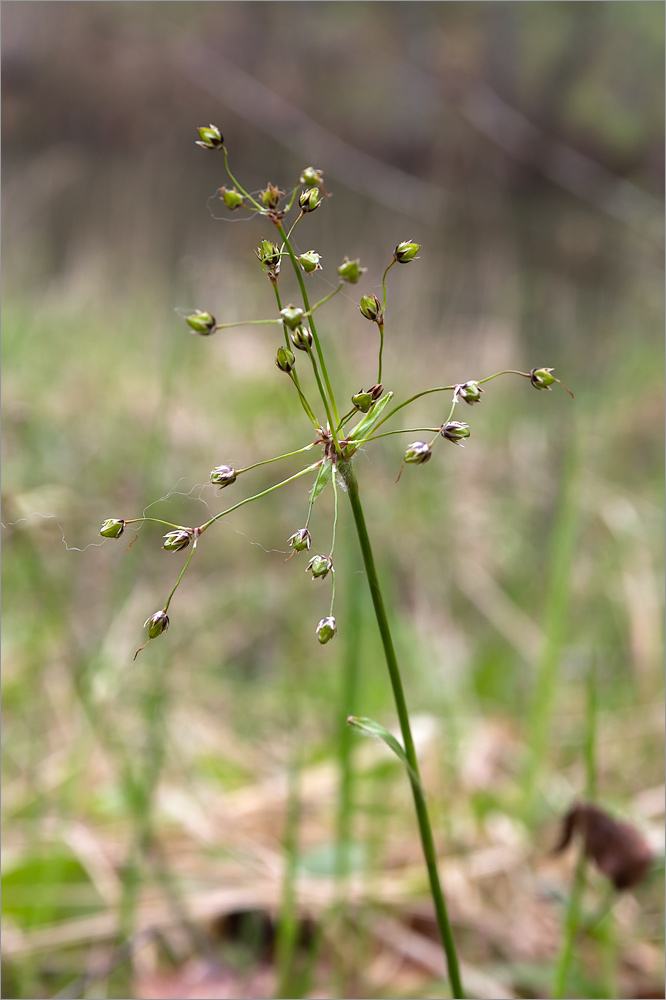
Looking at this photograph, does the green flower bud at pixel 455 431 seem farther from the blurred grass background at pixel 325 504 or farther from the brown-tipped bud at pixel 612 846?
the brown-tipped bud at pixel 612 846

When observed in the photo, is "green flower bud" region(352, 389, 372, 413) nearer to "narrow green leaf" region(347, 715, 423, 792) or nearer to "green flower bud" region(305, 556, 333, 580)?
"green flower bud" region(305, 556, 333, 580)

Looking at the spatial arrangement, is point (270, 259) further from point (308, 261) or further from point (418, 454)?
point (418, 454)

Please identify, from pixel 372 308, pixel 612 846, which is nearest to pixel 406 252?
pixel 372 308

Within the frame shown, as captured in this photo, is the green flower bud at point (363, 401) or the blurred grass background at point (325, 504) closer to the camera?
the green flower bud at point (363, 401)

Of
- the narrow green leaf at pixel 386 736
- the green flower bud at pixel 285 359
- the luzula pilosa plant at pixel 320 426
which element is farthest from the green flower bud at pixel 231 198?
the narrow green leaf at pixel 386 736

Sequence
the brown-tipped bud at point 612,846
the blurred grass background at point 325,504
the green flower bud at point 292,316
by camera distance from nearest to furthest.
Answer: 1. the green flower bud at point 292,316
2. the brown-tipped bud at point 612,846
3. the blurred grass background at point 325,504
